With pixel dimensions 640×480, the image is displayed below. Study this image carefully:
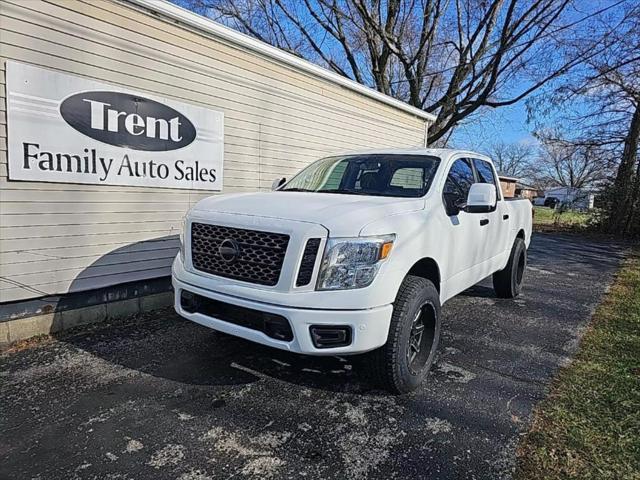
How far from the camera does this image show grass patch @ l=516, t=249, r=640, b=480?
2254mm

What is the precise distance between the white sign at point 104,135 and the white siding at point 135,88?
0.30 feet

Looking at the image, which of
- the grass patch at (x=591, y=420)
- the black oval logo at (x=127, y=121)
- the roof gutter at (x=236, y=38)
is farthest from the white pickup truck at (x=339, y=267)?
the roof gutter at (x=236, y=38)

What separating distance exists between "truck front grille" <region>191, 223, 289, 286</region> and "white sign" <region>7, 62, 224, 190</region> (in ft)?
5.79

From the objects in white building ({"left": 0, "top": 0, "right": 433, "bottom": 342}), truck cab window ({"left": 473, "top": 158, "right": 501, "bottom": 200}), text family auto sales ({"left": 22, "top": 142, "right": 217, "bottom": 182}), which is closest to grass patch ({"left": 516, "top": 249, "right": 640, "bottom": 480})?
truck cab window ({"left": 473, "top": 158, "right": 501, "bottom": 200})

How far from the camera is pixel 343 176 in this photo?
407 cm

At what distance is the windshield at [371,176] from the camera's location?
369 cm

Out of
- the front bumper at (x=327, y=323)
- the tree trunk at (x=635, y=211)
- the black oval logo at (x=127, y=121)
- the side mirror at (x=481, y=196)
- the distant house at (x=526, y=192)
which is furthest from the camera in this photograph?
the distant house at (x=526, y=192)

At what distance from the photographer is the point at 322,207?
2.92 meters

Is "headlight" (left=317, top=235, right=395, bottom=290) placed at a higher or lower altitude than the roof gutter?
lower

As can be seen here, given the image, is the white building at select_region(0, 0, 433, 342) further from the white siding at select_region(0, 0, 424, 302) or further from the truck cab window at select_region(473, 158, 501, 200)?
the truck cab window at select_region(473, 158, 501, 200)

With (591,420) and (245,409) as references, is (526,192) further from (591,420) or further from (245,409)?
(245,409)

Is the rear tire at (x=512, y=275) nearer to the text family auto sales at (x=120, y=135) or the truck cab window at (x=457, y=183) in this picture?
the truck cab window at (x=457, y=183)

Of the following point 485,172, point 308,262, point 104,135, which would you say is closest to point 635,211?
point 485,172

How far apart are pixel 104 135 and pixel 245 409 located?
309 cm
